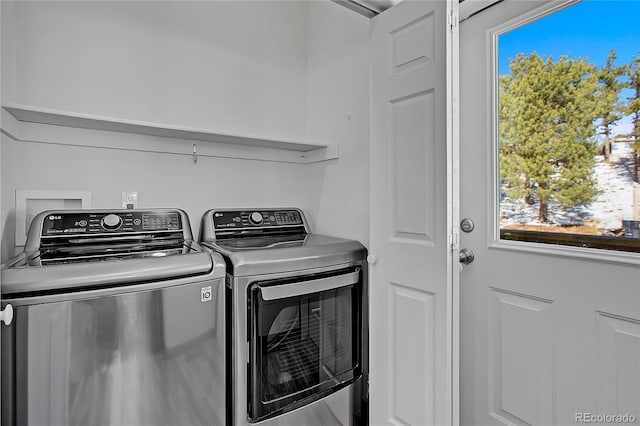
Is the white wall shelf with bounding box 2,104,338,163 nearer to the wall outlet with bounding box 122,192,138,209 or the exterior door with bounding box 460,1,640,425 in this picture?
the wall outlet with bounding box 122,192,138,209

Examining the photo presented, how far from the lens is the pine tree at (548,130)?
1.23m

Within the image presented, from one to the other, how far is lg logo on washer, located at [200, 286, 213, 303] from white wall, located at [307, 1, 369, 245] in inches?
34.6

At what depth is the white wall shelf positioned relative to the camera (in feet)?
4.58

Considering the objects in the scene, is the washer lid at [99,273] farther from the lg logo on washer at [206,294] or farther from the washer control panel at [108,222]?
the washer control panel at [108,222]

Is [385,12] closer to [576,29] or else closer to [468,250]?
[576,29]

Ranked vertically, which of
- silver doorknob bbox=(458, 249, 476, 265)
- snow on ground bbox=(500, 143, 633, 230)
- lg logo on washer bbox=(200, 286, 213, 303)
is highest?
snow on ground bbox=(500, 143, 633, 230)

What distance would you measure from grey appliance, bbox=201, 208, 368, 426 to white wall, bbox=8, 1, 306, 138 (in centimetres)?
70

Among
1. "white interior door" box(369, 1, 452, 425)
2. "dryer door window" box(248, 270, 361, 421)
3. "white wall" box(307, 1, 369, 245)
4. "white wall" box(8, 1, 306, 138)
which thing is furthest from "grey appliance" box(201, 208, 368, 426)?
"white wall" box(8, 1, 306, 138)

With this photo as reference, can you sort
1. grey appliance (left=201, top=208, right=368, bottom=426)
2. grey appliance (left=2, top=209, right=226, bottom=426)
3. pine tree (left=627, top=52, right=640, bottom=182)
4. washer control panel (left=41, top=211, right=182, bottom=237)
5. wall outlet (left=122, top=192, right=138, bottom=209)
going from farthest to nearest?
1. wall outlet (left=122, top=192, right=138, bottom=209)
2. washer control panel (left=41, top=211, right=182, bottom=237)
3. grey appliance (left=201, top=208, right=368, bottom=426)
4. pine tree (left=627, top=52, right=640, bottom=182)
5. grey appliance (left=2, top=209, right=226, bottom=426)

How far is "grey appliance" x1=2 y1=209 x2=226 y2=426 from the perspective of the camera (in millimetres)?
985

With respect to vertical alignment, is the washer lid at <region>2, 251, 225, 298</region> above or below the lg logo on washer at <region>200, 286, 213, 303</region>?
above

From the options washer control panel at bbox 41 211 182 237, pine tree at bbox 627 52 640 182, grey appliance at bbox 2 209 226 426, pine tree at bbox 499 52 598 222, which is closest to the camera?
grey appliance at bbox 2 209 226 426

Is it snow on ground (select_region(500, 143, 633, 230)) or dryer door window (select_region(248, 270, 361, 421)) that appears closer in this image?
snow on ground (select_region(500, 143, 633, 230))

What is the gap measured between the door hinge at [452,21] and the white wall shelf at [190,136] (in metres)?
0.93
